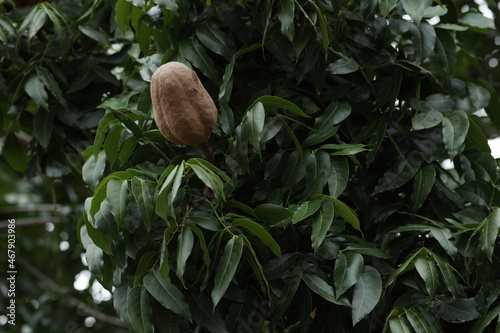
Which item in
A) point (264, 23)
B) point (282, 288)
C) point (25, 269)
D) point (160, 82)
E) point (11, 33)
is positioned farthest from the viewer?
point (25, 269)

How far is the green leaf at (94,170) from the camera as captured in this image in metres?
1.70

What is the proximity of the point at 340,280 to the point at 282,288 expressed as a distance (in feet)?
0.52

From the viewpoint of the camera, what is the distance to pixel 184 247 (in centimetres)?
144

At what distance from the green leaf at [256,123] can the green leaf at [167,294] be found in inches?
13.2

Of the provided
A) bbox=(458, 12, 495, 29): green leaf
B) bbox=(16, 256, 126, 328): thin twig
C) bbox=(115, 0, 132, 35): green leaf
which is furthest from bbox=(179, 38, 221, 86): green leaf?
bbox=(16, 256, 126, 328): thin twig

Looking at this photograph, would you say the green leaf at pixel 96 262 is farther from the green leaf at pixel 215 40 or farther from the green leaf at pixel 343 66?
the green leaf at pixel 343 66

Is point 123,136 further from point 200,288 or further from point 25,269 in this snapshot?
point 25,269

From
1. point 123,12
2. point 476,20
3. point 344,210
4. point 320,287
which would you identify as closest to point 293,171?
point 344,210

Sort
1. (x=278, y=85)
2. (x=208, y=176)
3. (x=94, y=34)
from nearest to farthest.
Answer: (x=208, y=176)
(x=278, y=85)
(x=94, y=34)

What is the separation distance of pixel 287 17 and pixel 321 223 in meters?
0.49

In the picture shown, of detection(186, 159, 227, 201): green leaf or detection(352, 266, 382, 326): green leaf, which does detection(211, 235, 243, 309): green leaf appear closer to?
detection(186, 159, 227, 201): green leaf

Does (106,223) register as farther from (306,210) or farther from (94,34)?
(94,34)

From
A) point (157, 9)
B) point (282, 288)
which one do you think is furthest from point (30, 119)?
point (282, 288)

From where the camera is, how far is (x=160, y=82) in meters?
1.49
